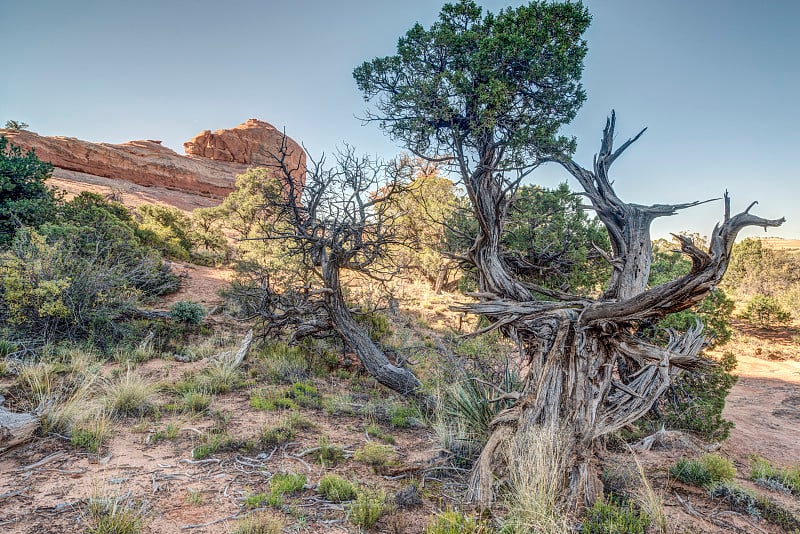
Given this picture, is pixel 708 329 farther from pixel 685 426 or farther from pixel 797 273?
pixel 797 273

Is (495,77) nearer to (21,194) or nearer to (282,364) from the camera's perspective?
(282,364)

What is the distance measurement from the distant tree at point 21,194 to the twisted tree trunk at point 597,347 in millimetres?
12368

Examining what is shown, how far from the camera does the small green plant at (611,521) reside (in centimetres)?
269

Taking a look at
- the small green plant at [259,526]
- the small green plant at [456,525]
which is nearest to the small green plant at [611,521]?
the small green plant at [456,525]

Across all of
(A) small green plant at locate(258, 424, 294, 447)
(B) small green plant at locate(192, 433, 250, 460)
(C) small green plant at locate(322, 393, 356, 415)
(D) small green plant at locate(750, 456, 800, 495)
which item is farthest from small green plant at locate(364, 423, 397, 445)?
(D) small green plant at locate(750, 456, 800, 495)

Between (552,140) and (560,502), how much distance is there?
178 inches

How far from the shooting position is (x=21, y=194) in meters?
10.7

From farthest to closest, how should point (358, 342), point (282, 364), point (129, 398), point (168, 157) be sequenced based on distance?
1. point (168, 157)
2. point (358, 342)
3. point (282, 364)
4. point (129, 398)

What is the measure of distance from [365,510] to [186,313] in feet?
26.4

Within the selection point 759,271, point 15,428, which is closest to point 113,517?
point 15,428

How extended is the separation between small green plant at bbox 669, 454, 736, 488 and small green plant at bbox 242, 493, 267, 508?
4.37m

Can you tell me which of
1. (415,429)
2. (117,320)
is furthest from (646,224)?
(117,320)

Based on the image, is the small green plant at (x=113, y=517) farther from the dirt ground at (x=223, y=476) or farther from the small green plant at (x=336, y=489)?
the small green plant at (x=336, y=489)

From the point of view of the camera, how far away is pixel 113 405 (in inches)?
190
